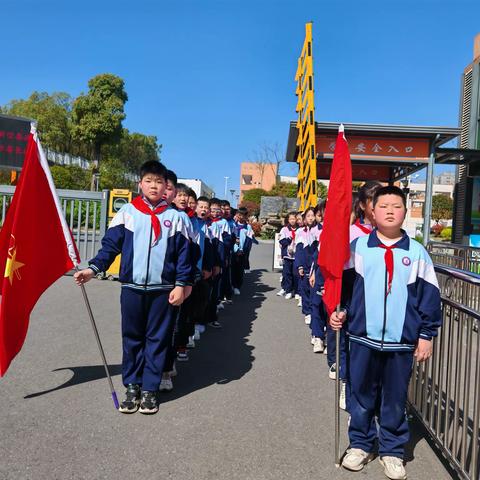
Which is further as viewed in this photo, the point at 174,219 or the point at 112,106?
the point at 112,106

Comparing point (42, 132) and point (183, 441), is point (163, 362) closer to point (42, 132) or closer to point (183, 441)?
point (183, 441)

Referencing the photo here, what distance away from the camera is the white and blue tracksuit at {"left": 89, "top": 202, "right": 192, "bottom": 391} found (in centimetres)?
370

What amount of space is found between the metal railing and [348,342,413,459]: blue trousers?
317 millimetres

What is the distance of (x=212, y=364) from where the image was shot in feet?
16.3

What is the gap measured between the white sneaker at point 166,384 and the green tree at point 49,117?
135 ft

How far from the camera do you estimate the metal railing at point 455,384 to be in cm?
275

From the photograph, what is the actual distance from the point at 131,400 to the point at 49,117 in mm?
44092

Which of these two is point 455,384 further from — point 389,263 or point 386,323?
point 389,263

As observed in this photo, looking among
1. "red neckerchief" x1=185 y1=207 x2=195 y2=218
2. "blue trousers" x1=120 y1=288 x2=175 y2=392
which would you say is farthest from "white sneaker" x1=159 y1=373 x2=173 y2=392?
"red neckerchief" x1=185 y1=207 x2=195 y2=218

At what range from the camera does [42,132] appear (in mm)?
42156

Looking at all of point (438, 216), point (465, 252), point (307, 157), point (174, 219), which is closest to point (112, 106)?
point (307, 157)

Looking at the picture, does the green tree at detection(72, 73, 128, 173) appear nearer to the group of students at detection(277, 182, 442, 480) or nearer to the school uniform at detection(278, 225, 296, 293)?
the school uniform at detection(278, 225, 296, 293)

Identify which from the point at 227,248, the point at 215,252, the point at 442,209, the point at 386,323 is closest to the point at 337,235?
the point at 386,323

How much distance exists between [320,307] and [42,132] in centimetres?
4224
